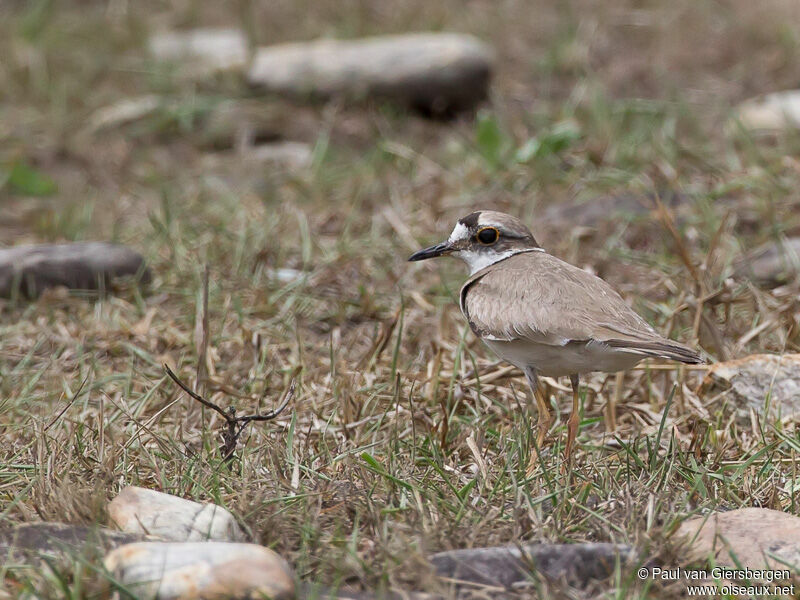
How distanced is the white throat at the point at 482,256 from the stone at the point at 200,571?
1.61m

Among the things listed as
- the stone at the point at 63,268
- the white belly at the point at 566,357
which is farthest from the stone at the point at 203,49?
the white belly at the point at 566,357

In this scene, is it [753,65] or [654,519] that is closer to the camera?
[654,519]

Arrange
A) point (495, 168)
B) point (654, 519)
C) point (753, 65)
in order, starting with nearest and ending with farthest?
point (654, 519), point (495, 168), point (753, 65)

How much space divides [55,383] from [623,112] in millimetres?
3812

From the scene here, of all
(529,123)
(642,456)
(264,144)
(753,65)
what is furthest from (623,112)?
(642,456)

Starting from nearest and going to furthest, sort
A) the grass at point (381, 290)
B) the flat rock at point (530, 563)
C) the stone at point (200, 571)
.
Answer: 1. the stone at point (200, 571)
2. the flat rock at point (530, 563)
3. the grass at point (381, 290)

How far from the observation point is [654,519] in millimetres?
2646

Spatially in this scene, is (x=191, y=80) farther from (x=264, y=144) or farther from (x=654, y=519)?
(x=654, y=519)

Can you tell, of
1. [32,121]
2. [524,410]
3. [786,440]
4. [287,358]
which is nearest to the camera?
[786,440]

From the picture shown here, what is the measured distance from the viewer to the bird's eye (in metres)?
3.68

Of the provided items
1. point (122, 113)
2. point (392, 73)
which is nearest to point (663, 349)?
point (392, 73)

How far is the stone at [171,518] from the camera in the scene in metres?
2.58

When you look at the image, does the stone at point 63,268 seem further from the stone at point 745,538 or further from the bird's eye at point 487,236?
the stone at point 745,538

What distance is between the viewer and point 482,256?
12.2 ft
